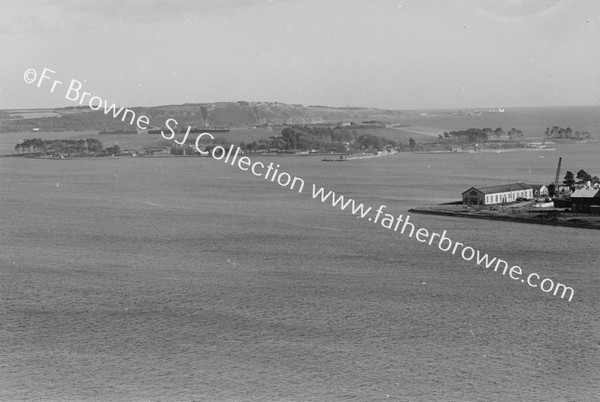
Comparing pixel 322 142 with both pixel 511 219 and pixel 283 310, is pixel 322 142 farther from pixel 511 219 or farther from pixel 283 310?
pixel 283 310

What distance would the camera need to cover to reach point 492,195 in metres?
8.58

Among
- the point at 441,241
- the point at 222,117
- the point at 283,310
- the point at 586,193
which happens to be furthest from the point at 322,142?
the point at 283,310

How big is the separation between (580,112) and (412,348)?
22.6 metres

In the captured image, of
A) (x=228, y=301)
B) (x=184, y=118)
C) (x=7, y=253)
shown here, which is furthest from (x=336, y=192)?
(x=184, y=118)

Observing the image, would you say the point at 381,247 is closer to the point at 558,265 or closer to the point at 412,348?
the point at 558,265

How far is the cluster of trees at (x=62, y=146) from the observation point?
2103 centimetres

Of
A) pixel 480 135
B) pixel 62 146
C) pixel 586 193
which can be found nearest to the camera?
pixel 586 193

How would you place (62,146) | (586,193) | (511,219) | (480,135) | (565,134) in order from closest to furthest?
(511,219), (586,193), (565,134), (480,135), (62,146)

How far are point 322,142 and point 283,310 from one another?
16.0m

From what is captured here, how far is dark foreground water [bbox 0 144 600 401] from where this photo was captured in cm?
338

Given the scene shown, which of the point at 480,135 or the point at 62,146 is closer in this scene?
the point at 480,135

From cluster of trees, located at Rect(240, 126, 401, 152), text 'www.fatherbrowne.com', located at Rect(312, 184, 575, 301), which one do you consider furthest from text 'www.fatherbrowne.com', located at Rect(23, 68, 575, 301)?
cluster of trees, located at Rect(240, 126, 401, 152)

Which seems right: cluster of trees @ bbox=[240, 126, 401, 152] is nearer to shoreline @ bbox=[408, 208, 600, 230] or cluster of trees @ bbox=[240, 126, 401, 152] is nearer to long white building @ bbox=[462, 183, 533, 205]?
long white building @ bbox=[462, 183, 533, 205]

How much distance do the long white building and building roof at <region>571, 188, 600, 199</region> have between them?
0.83m
